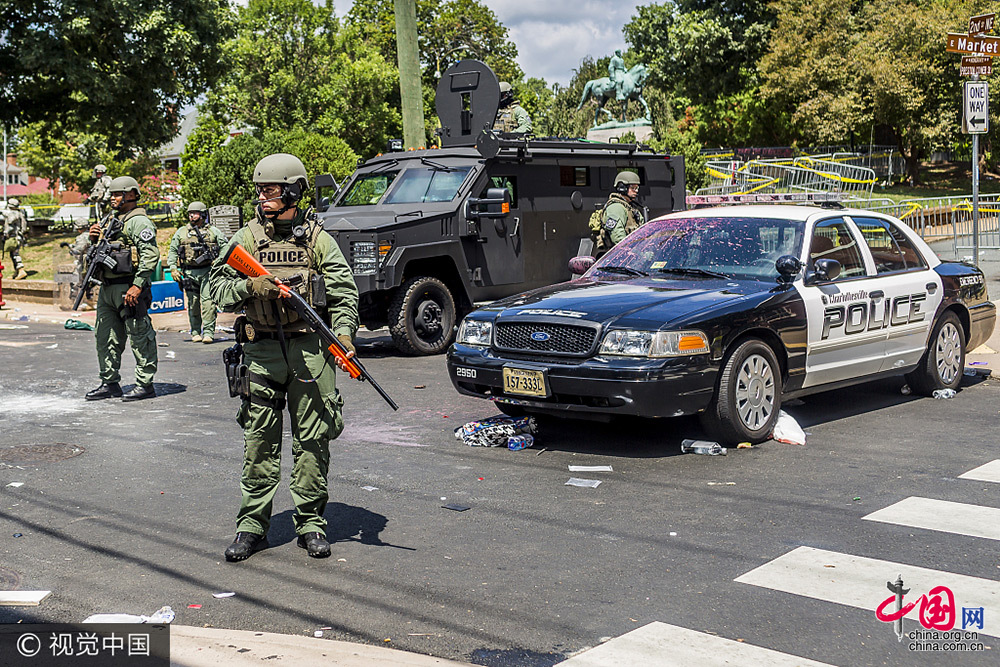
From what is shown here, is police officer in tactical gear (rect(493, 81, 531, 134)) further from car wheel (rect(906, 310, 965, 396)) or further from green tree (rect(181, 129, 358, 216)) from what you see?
car wheel (rect(906, 310, 965, 396))

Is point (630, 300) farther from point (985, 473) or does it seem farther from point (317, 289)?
point (317, 289)

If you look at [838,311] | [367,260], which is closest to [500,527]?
[838,311]

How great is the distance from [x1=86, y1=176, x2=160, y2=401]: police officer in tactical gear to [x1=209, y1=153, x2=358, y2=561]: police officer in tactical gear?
5.08 meters

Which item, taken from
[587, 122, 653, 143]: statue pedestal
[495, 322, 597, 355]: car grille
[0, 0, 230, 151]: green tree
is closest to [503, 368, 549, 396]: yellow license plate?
[495, 322, 597, 355]: car grille

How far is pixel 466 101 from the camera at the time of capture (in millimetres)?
14945

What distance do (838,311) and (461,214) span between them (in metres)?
5.63

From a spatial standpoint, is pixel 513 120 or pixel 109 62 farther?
pixel 109 62

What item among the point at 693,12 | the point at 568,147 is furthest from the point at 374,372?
the point at 693,12

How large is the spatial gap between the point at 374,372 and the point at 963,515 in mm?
6805

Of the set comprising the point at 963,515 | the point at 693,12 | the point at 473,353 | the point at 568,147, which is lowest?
the point at 963,515

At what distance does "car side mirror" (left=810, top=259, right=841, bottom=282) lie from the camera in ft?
25.5

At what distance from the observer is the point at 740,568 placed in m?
4.95

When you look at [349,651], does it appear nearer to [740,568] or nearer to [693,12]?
[740,568]

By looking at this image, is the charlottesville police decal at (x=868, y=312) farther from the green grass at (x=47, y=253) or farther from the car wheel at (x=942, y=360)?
the green grass at (x=47, y=253)
